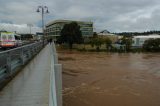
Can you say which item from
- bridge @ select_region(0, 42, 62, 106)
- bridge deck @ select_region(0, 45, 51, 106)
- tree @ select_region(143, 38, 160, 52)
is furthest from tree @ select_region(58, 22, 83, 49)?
bridge deck @ select_region(0, 45, 51, 106)

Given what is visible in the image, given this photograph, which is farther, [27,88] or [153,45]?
[153,45]

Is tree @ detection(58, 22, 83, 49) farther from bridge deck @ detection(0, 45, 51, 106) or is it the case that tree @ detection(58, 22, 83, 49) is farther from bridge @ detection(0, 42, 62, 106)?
bridge deck @ detection(0, 45, 51, 106)

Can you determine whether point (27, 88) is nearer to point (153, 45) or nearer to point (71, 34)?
point (71, 34)

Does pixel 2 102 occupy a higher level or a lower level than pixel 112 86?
higher

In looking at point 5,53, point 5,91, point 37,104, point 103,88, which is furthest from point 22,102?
point 103,88

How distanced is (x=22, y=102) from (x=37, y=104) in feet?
1.42

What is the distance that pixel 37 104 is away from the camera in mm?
5605

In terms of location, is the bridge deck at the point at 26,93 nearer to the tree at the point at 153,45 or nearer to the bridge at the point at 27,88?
the bridge at the point at 27,88

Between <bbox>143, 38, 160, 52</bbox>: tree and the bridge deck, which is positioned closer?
the bridge deck

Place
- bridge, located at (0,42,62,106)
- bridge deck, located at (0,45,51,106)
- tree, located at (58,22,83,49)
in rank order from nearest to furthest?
bridge, located at (0,42,62,106) < bridge deck, located at (0,45,51,106) < tree, located at (58,22,83,49)

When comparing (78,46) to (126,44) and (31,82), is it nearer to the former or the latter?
(126,44)

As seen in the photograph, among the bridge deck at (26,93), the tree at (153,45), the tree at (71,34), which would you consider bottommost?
the tree at (153,45)

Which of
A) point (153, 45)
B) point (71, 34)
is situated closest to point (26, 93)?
point (71, 34)

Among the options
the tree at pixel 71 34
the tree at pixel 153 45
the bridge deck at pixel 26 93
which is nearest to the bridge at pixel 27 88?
the bridge deck at pixel 26 93
